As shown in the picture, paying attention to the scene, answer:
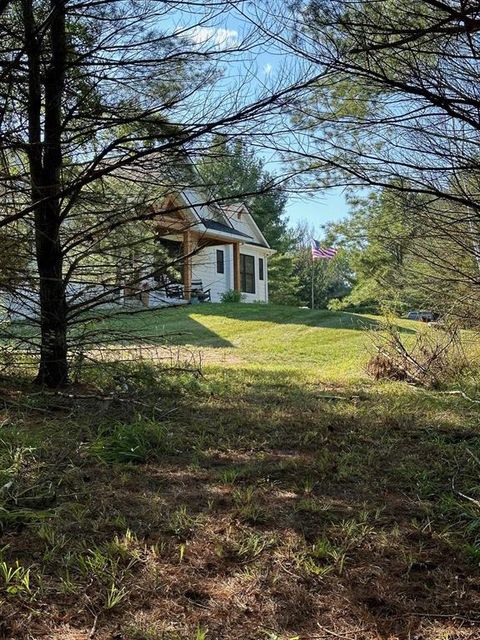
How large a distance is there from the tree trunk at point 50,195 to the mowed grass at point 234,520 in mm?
448

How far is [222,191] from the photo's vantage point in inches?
193

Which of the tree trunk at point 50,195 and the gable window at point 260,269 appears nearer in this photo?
the tree trunk at point 50,195

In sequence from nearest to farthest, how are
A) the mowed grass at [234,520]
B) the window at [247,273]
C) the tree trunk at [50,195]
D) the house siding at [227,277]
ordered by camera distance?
the mowed grass at [234,520] → the tree trunk at [50,195] → the house siding at [227,277] → the window at [247,273]

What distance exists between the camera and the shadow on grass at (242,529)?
69.3 inches

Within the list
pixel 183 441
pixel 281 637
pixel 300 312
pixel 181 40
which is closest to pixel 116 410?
pixel 183 441

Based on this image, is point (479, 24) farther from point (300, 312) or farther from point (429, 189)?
point (300, 312)

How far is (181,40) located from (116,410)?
10.8 ft

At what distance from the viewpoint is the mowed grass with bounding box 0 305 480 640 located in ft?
5.76

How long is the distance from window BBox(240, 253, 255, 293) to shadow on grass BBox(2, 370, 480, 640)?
1991cm

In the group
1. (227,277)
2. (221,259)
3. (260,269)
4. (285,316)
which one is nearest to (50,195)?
(285,316)

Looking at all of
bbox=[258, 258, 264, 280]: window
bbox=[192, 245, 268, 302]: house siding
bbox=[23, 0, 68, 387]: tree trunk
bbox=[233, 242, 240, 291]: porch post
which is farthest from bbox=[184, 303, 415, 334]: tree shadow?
bbox=[23, 0, 68, 387]: tree trunk

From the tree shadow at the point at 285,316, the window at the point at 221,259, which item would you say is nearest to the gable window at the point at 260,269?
the window at the point at 221,259

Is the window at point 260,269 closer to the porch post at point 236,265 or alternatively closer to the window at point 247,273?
the window at point 247,273

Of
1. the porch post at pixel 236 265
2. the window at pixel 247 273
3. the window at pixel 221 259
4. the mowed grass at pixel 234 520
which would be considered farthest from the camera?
the window at pixel 247 273
